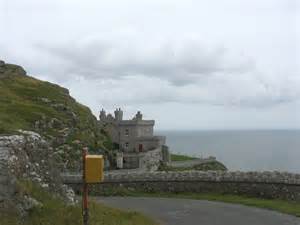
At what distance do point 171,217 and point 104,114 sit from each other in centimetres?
7958

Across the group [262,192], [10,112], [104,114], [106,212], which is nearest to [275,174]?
[262,192]

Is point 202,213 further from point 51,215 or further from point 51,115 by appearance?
point 51,115

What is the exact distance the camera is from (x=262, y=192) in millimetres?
30188

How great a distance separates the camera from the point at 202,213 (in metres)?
24.7

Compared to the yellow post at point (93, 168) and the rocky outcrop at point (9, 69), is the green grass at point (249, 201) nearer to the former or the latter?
the yellow post at point (93, 168)

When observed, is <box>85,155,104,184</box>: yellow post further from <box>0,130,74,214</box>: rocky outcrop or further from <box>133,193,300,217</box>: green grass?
<box>133,193,300,217</box>: green grass

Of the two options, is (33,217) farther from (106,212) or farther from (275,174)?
(275,174)

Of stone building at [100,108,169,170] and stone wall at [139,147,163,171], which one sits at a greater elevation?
stone building at [100,108,169,170]

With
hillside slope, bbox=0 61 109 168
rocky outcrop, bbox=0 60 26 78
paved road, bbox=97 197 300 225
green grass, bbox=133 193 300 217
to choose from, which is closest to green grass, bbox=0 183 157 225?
paved road, bbox=97 197 300 225

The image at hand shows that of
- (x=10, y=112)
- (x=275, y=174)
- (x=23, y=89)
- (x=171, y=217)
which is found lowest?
(x=171, y=217)

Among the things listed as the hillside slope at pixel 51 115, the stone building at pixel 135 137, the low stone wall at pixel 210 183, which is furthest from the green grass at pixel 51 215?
the stone building at pixel 135 137

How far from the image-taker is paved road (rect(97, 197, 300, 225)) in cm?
2239

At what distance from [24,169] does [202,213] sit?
10650 millimetres

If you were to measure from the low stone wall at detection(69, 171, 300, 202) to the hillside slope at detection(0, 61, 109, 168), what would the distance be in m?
17.4
